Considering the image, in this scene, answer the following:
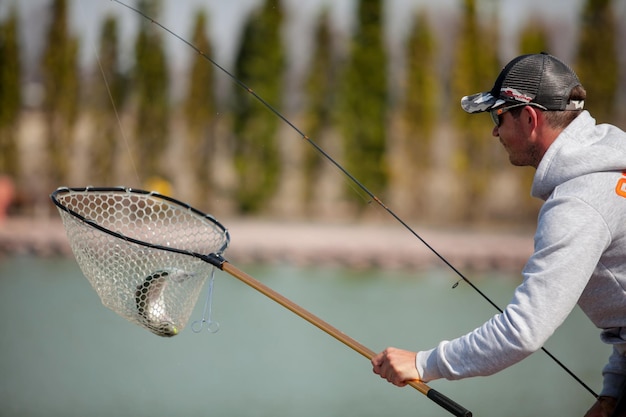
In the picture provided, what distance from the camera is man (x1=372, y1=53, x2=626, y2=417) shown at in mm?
1589

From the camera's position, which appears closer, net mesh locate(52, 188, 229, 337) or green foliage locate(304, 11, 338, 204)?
net mesh locate(52, 188, 229, 337)

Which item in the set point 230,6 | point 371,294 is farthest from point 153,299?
point 230,6

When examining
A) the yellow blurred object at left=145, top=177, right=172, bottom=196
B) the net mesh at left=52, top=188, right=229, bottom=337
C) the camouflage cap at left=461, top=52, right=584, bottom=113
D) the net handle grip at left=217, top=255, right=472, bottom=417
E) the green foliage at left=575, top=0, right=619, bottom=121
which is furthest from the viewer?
the yellow blurred object at left=145, top=177, right=172, bottom=196

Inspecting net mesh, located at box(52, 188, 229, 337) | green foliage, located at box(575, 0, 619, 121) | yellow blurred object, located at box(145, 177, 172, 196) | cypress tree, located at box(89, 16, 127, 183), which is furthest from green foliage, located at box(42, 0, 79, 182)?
net mesh, located at box(52, 188, 229, 337)

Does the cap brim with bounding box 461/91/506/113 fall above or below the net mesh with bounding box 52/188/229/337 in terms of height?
below

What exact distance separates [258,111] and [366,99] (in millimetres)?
1564

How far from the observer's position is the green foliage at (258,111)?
42.1 feet

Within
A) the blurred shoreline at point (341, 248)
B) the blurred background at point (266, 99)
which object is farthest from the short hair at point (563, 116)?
the blurred background at point (266, 99)

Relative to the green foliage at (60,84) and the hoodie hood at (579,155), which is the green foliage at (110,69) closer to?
the green foliage at (60,84)

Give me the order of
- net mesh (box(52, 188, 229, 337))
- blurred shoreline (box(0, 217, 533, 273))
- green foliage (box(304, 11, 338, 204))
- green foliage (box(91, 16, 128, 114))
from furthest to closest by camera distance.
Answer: green foliage (box(304, 11, 338, 204)), green foliage (box(91, 16, 128, 114)), blurred shoreline (box(0, 217, 533, 273)), net mesh (box(52, 188, 229, 337))

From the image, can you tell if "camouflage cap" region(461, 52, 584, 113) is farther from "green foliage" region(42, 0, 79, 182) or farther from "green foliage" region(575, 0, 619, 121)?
"green foliage" region(42, 0, 79, 182)

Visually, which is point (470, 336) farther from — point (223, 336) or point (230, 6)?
point (230, 6)

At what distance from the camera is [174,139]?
45.5 feet

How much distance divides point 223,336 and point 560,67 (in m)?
5.64
